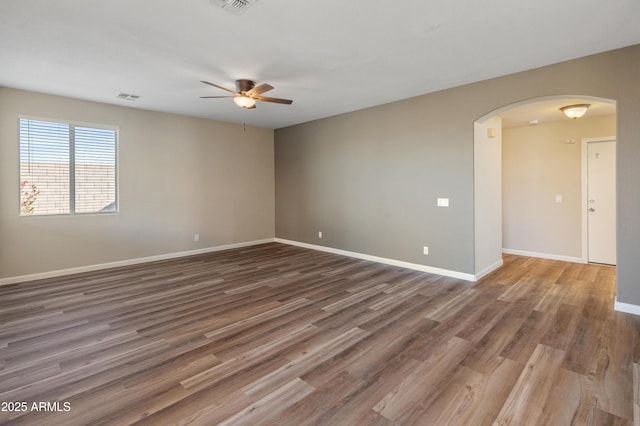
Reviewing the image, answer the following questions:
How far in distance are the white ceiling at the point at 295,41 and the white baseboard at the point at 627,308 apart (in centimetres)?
283

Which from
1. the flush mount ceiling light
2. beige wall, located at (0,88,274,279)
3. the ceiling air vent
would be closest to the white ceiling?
the ceiling air vent

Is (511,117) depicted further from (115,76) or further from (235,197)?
(115,76)

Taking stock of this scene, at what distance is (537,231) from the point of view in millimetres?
6184

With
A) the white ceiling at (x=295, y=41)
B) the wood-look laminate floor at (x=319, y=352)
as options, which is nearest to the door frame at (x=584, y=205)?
the wood-look laminate floor at (x=319, y=352)

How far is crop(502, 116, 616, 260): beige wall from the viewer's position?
18.6 feet

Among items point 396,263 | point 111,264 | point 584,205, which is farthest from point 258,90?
A: point 584,205

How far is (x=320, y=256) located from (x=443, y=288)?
8.88 ft

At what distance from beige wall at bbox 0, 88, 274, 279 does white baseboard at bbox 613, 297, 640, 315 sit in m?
6.59

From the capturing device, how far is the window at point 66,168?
471cm

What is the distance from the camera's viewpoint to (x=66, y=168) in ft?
16.5

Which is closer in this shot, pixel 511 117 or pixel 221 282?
pixel 221 282

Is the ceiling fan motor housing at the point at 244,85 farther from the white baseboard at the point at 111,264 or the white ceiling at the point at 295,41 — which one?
the white baseboard at the point at 111,264

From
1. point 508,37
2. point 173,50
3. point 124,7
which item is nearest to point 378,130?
point 508,37

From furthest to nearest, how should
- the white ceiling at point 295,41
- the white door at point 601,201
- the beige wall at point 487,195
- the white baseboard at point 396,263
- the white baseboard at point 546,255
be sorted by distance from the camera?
the white baseboard at point 546,255 < the white door at point 601,201 < the white baseboard at point 396,263 < the beige wall at point 487,195 < the white ceiling at point 295,41
